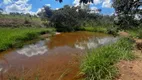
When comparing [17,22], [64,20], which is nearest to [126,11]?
[64,20]

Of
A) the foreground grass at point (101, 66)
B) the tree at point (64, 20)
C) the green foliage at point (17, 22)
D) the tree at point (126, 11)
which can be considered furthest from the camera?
the tree at point (64, 20)

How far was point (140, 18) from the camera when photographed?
1477 cm

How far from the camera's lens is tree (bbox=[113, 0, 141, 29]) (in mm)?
14492

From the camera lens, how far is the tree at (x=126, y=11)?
571 inches

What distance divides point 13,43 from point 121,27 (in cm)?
794

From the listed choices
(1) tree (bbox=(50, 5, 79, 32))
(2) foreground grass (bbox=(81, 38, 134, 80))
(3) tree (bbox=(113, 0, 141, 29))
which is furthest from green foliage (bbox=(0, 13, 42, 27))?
(2) foreground grass (bbox=(81, 38, 134, 80))

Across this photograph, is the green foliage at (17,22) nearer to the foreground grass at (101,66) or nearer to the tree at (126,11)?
the tree at (126,11)

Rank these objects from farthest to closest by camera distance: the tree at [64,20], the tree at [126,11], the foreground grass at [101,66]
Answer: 1. the tree at [64,20]
2. the tree at [126,11]
3. the foreground grass at [101,66]

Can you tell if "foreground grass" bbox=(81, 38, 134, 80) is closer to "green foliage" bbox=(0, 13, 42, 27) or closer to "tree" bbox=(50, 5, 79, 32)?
"green foliage" bbox=(0, 13, 42, 27)

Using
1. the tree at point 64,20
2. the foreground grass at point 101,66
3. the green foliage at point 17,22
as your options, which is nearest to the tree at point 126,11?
the foreground grass at point 101,66

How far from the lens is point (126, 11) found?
1474 cm

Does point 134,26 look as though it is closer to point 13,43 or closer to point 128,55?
point 128,55

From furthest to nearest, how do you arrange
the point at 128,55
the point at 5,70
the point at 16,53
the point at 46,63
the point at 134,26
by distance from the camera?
the point at 134,26, the point at 16,53, the point at 46,63, the point at 5,70, the point at 128,55

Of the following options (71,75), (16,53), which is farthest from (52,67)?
(16,53)
